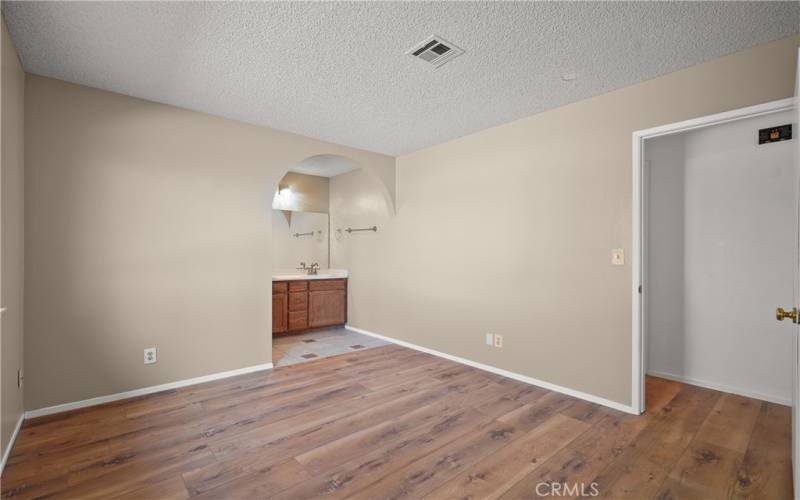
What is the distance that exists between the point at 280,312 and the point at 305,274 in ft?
3.10

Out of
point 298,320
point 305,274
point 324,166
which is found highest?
point 324,166

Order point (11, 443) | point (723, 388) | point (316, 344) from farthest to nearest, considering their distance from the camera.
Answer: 1. point (316, 344)
2. point (723, 388)
3. point (11, 443)

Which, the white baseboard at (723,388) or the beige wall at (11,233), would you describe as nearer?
the beige wall at (11,233)

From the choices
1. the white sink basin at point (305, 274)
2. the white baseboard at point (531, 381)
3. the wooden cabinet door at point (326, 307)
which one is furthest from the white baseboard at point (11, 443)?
the white baseboard at point (531, 381)

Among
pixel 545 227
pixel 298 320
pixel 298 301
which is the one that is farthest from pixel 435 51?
pixel 298 320

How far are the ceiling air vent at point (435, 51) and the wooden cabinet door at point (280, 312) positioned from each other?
3614 mm

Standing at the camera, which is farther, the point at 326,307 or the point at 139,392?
the point at 326,307

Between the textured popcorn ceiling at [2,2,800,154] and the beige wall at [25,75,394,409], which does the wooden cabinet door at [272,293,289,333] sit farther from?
the textured popcorn ceiling at [2,2,800,154]


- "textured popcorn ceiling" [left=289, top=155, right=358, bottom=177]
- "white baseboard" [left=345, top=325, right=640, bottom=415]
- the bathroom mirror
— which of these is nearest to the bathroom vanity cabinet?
the bathroom mirror

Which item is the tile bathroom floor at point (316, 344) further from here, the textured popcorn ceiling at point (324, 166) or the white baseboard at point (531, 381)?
the textured popcorn ceiling at point (324, 166)

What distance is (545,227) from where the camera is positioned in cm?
325

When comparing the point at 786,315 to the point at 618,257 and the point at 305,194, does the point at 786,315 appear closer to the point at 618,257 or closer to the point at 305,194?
the point at 618,257

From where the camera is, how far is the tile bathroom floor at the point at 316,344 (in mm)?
4137

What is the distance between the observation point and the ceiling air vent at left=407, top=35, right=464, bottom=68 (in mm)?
2164
